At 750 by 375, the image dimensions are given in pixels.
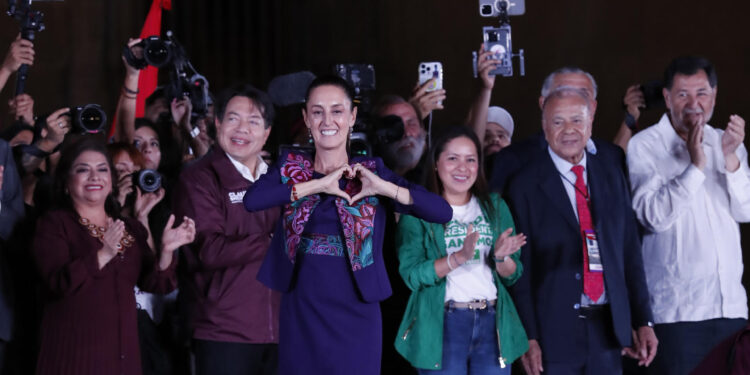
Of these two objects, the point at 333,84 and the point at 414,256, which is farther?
the point at 414,256

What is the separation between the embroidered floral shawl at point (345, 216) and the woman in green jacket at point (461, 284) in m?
0.51

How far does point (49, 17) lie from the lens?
5227 millimetres

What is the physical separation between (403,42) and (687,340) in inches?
118

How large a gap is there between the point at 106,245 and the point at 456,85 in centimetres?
320

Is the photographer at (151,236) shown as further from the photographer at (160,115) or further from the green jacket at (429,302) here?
the green jacket at (429,302)

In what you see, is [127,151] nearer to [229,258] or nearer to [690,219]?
[229,258]

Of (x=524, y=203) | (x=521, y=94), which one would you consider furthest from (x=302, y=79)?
(x=521, y=94)

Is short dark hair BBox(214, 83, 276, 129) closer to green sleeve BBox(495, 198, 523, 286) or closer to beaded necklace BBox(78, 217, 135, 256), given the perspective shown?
beaded necklace BBox(78, 217, 135, 256)

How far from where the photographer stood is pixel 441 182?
9.91 feet

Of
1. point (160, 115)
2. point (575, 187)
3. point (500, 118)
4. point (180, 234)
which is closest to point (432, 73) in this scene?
point (500, 118)

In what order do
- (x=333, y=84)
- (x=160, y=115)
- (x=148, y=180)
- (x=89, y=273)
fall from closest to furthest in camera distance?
(x=333, y=84) < (x=89, y=273) < (x=148, y=180) < (x=160, y=115)

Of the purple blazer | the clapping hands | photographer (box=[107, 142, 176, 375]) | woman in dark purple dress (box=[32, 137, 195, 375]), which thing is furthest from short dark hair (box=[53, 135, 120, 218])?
the purple blazer

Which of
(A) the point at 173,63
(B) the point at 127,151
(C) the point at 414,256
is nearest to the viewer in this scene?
(C) the point at 414,256

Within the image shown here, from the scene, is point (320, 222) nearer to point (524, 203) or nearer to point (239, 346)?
point (239, 346)
